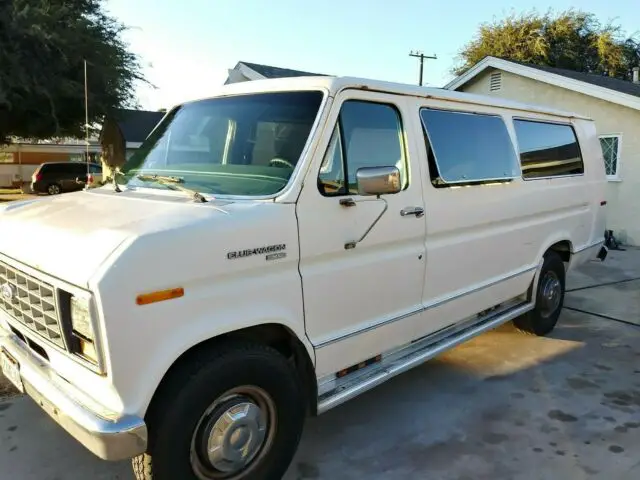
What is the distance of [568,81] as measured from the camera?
12.0m

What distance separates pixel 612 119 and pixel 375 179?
10689mm

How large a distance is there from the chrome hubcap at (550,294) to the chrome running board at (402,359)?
616mm

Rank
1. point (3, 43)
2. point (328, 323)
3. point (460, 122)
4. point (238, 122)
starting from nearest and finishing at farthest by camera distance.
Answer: point (328, 323) → point (238, 122) → point (460, 122) → point (3, 43)

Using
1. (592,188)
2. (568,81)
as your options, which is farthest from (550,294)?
(568,81)

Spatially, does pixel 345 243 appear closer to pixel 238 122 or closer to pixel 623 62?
pixel 238 122

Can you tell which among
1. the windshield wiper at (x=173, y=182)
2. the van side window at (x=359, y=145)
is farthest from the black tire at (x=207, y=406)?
the van side window at (x=359, y=145)

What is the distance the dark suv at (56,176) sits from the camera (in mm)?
26375

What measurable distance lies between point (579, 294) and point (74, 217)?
6.61 m

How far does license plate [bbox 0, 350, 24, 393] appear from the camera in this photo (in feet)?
9.43

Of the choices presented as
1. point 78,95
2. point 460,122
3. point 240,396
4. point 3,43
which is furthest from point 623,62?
point 240,396

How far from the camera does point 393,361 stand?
3654 millimetres

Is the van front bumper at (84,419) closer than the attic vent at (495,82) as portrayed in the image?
Yes

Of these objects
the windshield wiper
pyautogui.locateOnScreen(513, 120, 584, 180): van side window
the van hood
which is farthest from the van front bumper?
pyautogui.locateOnScreen(513, 120, 584, 180): van side window

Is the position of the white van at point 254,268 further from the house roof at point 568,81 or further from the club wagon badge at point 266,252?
the house roof at point 568,81
